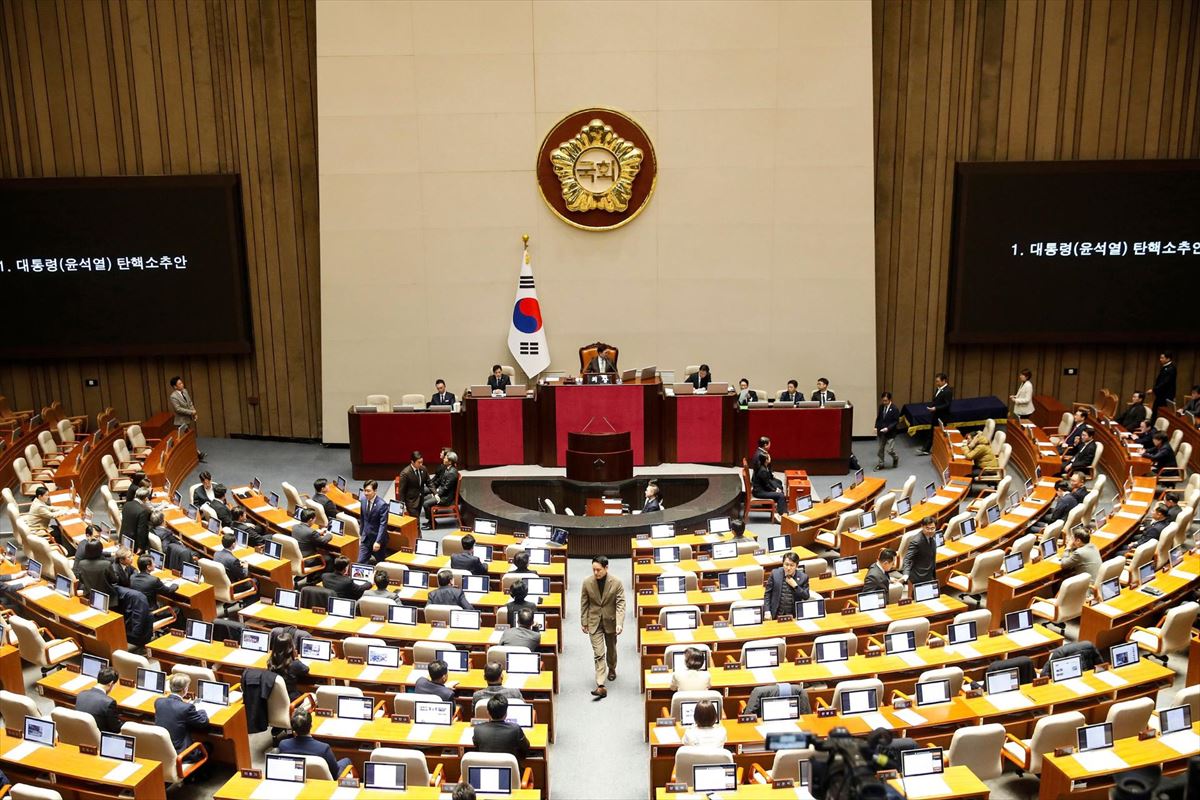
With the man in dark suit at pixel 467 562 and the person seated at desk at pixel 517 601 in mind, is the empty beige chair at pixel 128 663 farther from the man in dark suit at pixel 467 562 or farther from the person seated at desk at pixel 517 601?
the man in dark suit at pixel 467 562

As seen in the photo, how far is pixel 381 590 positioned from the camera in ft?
33.8

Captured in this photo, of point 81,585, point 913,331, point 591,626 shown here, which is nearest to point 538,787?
point 591,626

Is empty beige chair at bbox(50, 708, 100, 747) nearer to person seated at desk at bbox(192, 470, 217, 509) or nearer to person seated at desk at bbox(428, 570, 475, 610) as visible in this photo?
person seated at desk at bbox(428, 570, 475, 610)

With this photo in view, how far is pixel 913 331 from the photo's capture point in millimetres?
19141

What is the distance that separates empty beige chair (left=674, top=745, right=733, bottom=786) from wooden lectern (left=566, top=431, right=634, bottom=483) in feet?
28.5

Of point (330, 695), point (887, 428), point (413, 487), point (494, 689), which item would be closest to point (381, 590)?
point (330, 695)

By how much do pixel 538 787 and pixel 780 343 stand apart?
40.0 ft

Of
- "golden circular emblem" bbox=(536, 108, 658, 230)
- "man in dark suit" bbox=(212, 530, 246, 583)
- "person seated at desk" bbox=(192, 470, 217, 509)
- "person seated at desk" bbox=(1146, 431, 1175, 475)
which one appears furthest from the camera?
"golden circular emblem" bbox=(536, 108, 658, 230)

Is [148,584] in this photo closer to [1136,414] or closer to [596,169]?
[596,169]

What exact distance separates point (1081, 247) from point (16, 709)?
1756 centimetres

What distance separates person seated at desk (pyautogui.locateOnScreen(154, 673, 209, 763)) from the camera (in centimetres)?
792

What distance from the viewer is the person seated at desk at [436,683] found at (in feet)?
26.5

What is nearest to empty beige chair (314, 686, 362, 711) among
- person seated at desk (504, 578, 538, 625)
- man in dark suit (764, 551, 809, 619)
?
person seated at desk (504, 578, 538, 625)

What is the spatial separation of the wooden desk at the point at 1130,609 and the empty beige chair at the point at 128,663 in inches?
346
